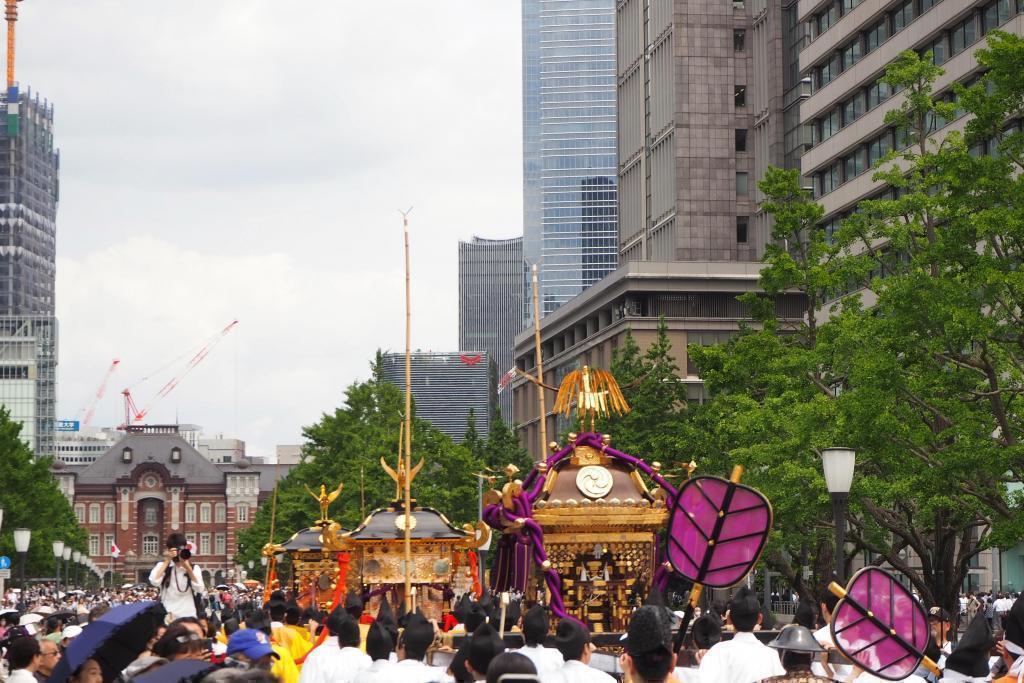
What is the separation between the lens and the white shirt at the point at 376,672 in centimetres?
1088

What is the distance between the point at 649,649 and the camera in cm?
773

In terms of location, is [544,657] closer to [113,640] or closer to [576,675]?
[576,675]

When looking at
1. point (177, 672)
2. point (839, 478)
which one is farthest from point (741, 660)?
point (839, 478)

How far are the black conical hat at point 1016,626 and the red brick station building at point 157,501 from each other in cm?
17321

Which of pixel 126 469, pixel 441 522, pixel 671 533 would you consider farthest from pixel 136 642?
→ pixel 126 469

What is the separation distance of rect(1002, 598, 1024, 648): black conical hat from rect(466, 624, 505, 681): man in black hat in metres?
3.12

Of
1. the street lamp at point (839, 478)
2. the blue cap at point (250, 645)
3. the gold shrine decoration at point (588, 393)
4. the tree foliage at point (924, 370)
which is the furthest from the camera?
the tree foliage at point (924, 370)

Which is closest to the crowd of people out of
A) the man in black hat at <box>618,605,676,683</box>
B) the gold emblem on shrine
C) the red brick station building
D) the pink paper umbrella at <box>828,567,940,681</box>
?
the man in black hat at <box>618,605,676,683</box>

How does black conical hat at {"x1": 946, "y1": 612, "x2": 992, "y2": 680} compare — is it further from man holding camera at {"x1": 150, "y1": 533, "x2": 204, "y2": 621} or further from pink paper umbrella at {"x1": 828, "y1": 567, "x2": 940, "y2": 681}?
man holding camera at {"x1": 150, "y1": 533, "x2": 204, "y2": 621}

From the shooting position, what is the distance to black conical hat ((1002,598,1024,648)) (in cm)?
832

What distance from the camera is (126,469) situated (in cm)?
→ 18662

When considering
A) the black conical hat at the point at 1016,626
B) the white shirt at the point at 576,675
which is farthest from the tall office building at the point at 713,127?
the black conical hat at the point at 1016,626

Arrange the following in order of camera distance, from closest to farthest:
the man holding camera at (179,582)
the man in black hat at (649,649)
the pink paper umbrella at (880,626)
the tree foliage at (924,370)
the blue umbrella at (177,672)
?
the blue umbrella at (177,672) → the man in black hat at (649,649) → the pink paper umbrella at (880,626) → the man holding camera at (179,582) → the tree foliage at (924,370)

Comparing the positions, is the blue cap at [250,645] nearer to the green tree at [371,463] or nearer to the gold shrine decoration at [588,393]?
the gold shrine decoration at [588,393]
